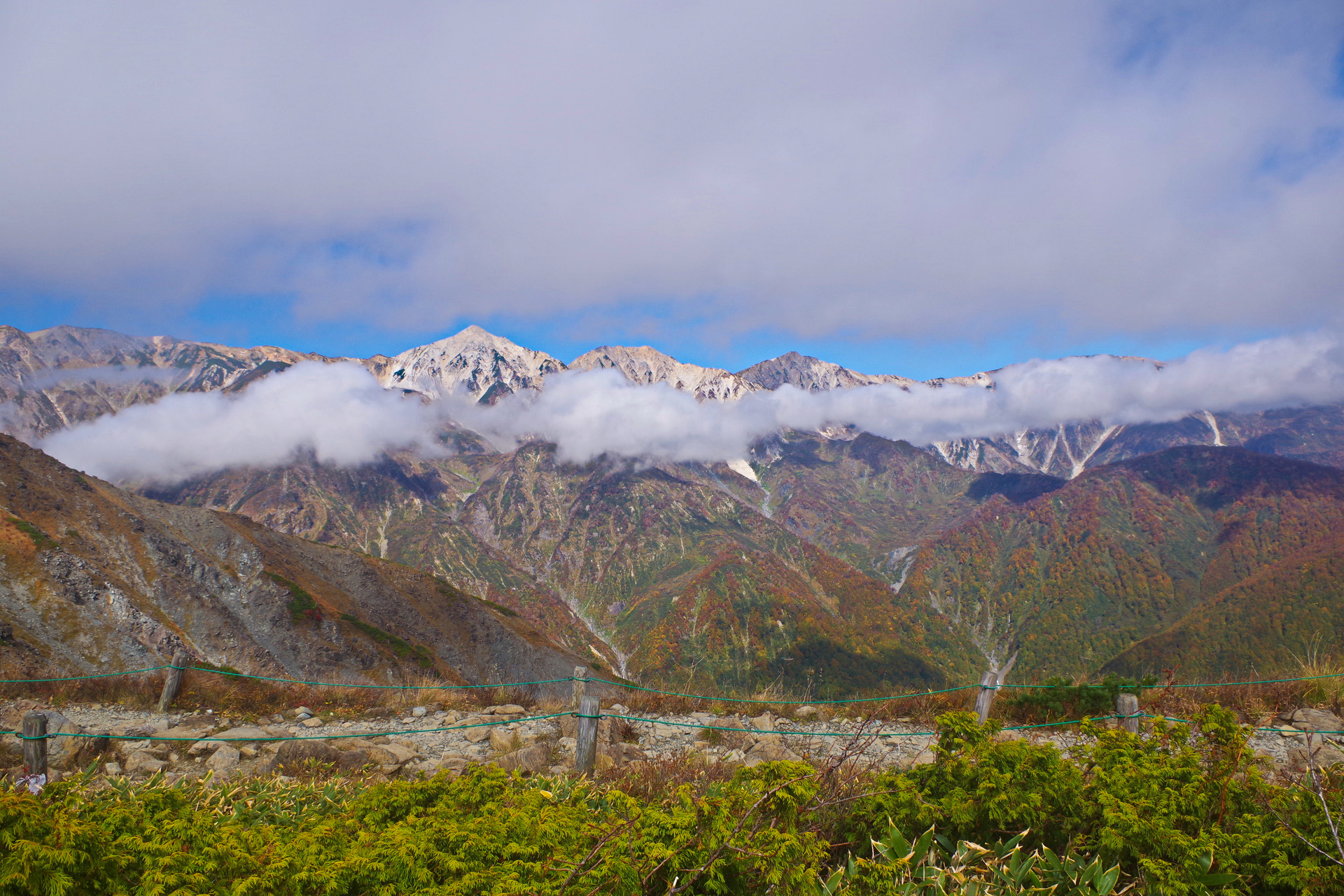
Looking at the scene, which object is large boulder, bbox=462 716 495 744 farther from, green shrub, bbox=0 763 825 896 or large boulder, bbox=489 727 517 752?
green shrub, bbox=0 763 825 896

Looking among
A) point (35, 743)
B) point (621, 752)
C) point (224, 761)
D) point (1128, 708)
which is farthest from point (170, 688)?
point (1128, 708)

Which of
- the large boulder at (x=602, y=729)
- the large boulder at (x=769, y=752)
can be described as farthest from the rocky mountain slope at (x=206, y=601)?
the large boulder at (x=769, y=752)

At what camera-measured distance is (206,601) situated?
52.0 m

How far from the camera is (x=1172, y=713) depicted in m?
10.2

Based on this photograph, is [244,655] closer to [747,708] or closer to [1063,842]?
[747,708]

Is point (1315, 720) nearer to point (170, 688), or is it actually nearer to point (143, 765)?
point (143, 765)

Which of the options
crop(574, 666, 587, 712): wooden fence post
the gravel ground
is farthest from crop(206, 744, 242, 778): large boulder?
crop(574, 666, 587, 712): wooden fence post

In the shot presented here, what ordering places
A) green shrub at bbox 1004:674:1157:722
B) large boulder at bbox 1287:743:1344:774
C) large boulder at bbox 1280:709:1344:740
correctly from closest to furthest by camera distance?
large boulder at bbox 1287:743:1344:774
large boulder at bbox 1280:709:1344:740
green shrub at bbox 1004:674:1157:722

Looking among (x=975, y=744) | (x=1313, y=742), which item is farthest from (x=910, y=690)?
(x=975, y=744)

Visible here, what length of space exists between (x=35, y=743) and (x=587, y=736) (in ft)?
21.9

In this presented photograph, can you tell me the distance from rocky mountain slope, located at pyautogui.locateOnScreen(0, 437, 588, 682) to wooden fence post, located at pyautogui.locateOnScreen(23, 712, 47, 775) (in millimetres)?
21205

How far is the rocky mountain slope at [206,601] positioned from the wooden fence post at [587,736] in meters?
25.7

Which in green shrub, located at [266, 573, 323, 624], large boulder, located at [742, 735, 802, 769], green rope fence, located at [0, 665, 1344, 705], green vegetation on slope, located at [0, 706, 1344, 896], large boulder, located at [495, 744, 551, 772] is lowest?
green shrub, located at [266, 573, 323, 624]

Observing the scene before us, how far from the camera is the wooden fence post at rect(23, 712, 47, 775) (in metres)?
7.13
